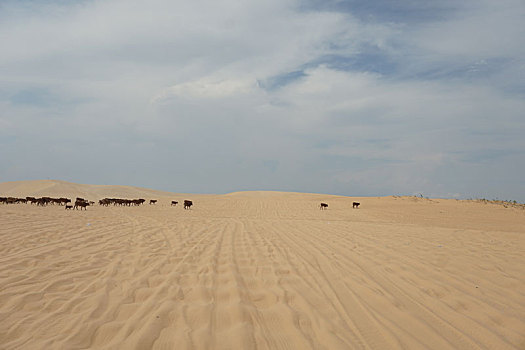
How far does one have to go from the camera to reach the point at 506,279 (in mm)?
5500

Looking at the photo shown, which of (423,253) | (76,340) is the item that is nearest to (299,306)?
(76,340)

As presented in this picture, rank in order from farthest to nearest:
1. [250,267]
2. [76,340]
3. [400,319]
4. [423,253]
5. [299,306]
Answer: [423,253], [250,267], [299,306], [400,319], [76,340]

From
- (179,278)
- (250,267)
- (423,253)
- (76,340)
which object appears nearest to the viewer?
(76,340)

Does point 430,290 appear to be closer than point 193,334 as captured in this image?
No

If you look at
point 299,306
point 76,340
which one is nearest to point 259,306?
point 299,306

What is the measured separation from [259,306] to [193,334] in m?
1.09

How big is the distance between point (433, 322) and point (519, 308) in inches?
60.2

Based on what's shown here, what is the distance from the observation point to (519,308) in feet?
13.9

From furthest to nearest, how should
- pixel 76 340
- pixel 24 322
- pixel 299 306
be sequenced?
pixel 299 306 < pixel 24 322 < pixel 76 340

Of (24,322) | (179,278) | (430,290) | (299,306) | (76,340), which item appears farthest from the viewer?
(179,278)

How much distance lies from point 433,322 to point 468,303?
1.03m

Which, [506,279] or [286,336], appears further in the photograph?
[506,279]

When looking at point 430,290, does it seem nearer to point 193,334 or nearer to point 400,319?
point 400,319

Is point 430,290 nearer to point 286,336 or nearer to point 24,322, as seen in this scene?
point 286,336
